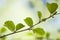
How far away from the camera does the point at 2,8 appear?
0.65 m

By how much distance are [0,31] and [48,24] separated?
248 mm

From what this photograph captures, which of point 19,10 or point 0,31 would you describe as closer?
point 0,31

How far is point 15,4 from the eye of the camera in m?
0.69

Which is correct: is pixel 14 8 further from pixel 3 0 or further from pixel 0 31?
pixel 0 31

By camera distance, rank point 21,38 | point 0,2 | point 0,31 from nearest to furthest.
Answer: point 0,31 < point 21,38 < point 0,2

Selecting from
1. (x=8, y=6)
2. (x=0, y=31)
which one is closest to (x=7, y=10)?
(x=8, y=6)

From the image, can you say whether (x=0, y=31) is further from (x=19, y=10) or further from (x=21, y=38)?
(x=19, y=10)

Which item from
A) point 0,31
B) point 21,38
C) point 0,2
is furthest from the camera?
point 0,2

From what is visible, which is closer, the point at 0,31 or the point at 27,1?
the point at 0,31

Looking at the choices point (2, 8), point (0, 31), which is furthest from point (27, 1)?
point (0, 31)

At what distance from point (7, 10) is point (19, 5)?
0.07m

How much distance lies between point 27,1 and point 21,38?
0.33 m

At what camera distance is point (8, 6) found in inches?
26.5

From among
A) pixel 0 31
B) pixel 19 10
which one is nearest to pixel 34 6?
pixel 19 10
